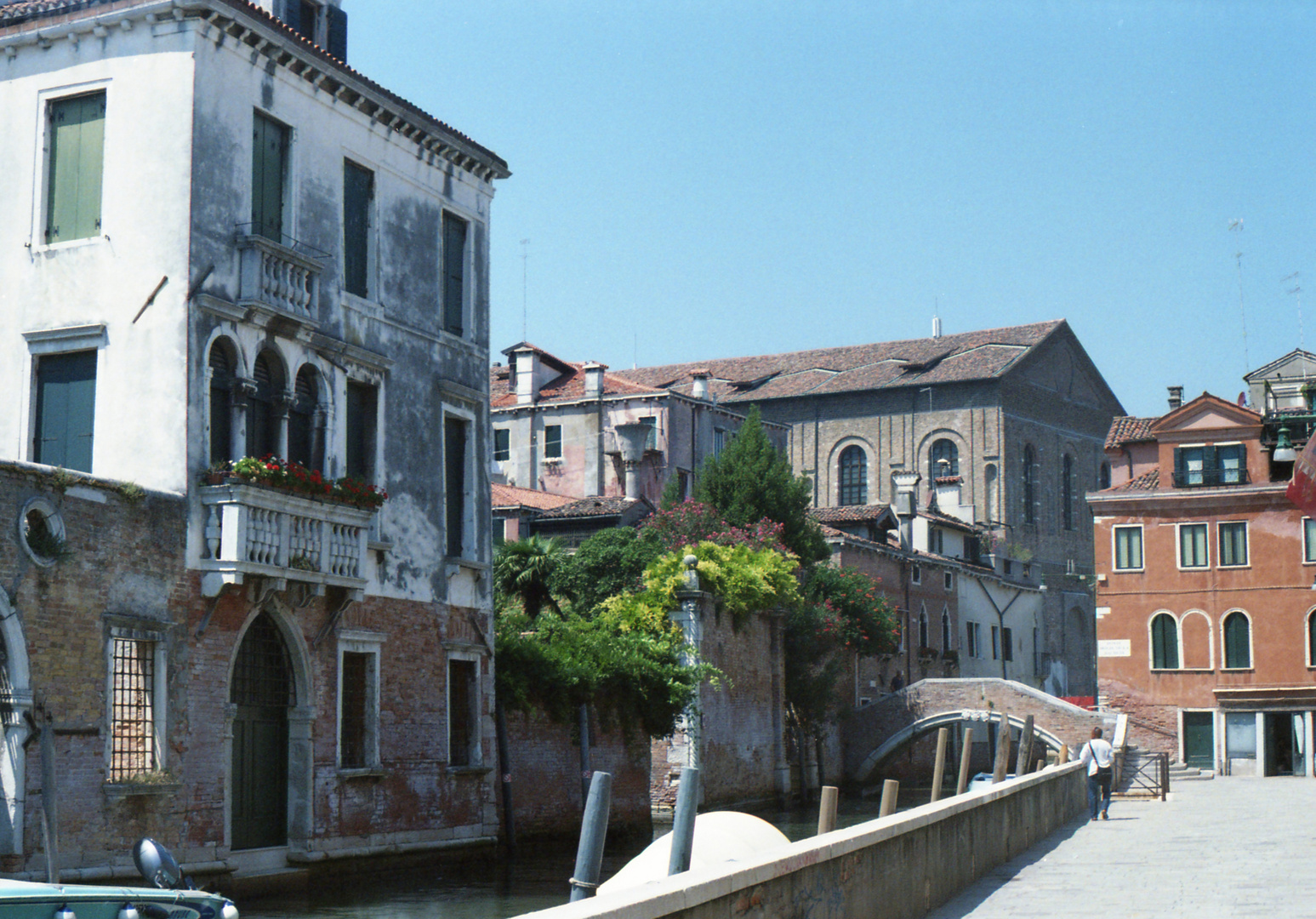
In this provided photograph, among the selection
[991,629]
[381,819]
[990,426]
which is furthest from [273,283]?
[990,426]

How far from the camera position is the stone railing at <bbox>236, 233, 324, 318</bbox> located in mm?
16984

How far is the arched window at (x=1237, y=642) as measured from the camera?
129 ft

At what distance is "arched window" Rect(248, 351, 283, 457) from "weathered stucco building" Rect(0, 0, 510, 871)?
25 millimetres

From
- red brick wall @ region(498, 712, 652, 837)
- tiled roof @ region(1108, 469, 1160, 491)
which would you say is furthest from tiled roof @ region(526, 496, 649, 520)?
tiled roof @ region(1108, 469, 1160, 491)

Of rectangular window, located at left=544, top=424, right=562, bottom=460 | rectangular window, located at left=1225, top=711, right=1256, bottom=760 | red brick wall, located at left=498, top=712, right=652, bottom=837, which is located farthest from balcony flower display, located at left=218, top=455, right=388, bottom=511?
rectangular window, located at left=544, top=424, right=562, bottom=460

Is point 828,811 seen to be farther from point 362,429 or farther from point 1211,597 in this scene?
point 1211,597

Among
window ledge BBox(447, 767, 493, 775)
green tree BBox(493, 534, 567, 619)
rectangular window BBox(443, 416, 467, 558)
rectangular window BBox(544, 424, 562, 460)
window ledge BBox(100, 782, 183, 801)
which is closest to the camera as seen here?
window ledge BBox(100, 782, 183, 801)

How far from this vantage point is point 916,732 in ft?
139

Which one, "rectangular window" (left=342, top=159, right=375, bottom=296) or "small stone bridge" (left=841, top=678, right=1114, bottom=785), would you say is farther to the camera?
"small stone bridge" (left=841, top=678, right=1114, bottom=785)

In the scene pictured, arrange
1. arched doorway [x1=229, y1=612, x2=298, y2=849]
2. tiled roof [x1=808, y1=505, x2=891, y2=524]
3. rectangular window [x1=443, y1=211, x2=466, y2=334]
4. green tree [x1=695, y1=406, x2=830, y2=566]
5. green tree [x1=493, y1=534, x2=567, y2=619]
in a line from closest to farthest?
arched doorway [x1=229, y1=612, x2=298, y2=849]
rectangular window [x1=443, y1=211, x2=466, y2=334]
green tree [x1=493, y1=534, x2=567, y2=619]
green tree [x1=695, y1=406, x2=830, y2=566]
tiled roof [x1=808, y1=505, x2=891, y2=524]

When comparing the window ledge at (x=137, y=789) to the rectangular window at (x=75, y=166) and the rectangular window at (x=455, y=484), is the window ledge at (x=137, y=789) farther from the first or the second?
the rectangular window at (x=455, y=484)

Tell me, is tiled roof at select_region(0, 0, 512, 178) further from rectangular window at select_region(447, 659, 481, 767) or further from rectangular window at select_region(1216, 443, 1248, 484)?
rectangular window at select_region(1216, 443, 1248, 484)

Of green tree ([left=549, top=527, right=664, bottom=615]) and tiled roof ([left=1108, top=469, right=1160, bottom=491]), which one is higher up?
tiled roof ([left=1108, top=469, right=1160, bottom=491])

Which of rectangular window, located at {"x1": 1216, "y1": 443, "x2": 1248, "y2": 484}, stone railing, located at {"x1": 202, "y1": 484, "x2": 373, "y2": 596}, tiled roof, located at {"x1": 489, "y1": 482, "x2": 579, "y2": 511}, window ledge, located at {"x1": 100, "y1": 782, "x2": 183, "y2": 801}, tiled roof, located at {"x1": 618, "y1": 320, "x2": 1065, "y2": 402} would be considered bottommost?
window ledge, located at {"x1": 100, "y1": 782, "x2": 183, "y2": 801}
